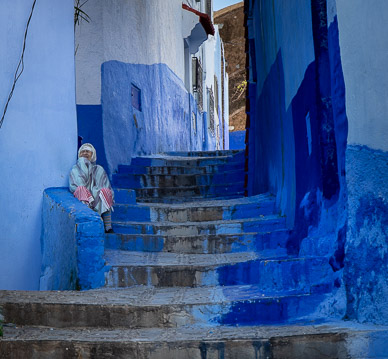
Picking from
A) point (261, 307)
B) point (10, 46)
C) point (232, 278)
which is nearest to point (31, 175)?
point (10, 46)

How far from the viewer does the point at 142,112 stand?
945cm

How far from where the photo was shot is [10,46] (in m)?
5.04

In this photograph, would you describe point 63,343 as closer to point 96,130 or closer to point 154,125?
point 96,130

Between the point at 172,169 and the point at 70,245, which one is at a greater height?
the point at 172,169

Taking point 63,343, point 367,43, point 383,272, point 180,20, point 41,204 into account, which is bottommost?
point 63,343

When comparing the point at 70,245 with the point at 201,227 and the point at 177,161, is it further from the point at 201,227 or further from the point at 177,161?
the point at 177,161

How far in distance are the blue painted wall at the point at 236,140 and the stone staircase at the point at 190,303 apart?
20833mm

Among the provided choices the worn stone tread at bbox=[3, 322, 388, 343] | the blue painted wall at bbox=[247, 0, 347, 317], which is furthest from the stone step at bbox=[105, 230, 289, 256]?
the worn stone tread at bbox=[3, 322, 388, 343]

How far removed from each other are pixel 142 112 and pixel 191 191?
2156mm

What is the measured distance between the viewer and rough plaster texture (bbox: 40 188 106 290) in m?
4.47

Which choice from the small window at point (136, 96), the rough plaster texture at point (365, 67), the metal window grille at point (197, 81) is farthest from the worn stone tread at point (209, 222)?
the metal window grille at point (197, 81)

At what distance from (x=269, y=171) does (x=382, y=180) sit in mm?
3309

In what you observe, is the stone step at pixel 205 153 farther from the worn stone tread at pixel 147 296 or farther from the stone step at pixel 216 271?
the worn stone tread at pixel 147 296

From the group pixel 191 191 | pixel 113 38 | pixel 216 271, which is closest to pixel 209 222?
pixel 216 271
